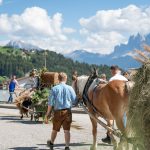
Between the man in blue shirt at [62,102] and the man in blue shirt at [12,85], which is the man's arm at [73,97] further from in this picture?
the man in blue shirt at [12,85]

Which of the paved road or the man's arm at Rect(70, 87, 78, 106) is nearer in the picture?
the man's arm at Rect(70, 87, 78, 106)

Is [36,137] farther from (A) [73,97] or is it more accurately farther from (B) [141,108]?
(B) [141,108]

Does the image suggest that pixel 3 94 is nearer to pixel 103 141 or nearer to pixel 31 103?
pixel 31 103

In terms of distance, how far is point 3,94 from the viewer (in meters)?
31.5

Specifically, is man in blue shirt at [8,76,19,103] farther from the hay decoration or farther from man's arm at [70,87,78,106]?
the hay decoration

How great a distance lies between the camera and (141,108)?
16.9 feet

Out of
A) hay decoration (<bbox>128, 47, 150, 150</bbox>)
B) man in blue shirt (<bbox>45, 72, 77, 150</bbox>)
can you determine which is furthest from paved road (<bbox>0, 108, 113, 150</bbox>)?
hay decoration (<bbox>128, 47, 150, 150</bbox>)

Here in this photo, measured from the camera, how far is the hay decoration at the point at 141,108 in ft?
16.8

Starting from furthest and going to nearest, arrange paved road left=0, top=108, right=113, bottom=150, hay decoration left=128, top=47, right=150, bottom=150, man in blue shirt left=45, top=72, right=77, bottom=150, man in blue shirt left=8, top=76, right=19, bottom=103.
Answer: man in blue shirt left=8, top=76, right=19, bottom=103 < paved road left=0, top=108, right=113, bottom=150 < man in blue shirt left=45, top=72, right=77, bottom=150 < hay decoration left=128, top=47, right=150, bottom=150

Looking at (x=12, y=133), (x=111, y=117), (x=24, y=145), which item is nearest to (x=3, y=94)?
(x=12, y=133)

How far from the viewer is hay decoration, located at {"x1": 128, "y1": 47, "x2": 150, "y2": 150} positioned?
16.8 ft

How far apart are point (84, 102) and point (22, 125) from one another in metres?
5.96

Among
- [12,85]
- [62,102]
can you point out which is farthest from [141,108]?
[12,85]

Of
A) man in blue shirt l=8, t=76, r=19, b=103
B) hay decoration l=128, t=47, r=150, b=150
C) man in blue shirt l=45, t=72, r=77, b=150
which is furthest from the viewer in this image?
man in blue shirt l=8, t=76, r=19, b=103
